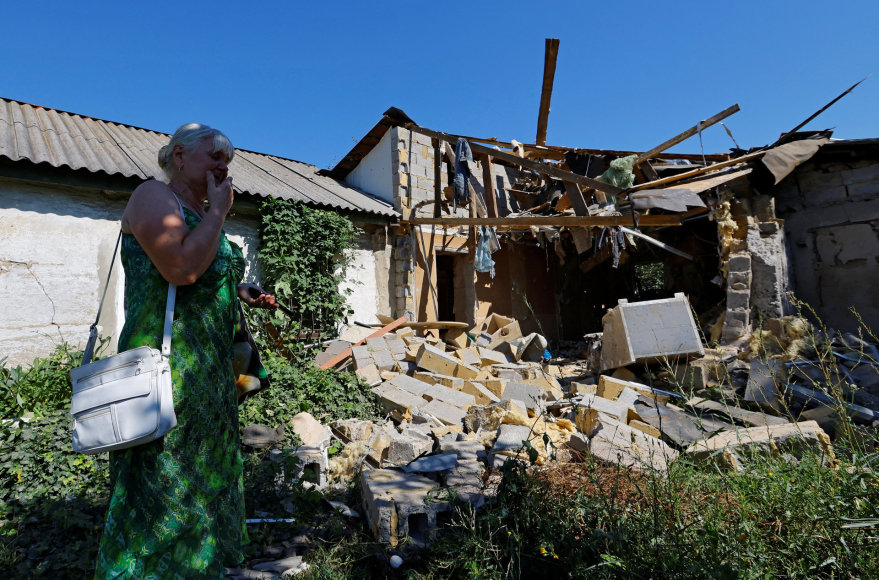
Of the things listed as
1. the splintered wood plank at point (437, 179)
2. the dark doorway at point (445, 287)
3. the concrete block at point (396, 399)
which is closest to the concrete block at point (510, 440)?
the concrete block at point (396, 399)

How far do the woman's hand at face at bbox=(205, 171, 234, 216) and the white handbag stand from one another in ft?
1.49

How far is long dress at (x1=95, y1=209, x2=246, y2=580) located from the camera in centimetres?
142

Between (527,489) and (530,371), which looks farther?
(530,371)

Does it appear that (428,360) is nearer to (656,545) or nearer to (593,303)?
(656,545)

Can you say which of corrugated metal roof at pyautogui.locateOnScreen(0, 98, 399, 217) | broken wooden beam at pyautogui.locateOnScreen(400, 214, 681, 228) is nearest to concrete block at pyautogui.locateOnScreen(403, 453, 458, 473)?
corrugated metal roof at pyautogui.locateOnScreen(0, 98, 399, 217)

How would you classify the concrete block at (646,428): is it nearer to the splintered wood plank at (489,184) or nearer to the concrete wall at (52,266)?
the splintered wood plank at (489,184)

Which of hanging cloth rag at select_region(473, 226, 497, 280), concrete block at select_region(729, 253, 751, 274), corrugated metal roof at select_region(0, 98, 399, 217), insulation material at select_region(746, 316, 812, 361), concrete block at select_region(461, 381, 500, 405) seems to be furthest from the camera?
hanging cloth rag at select_region(473, 226, 497, 280)

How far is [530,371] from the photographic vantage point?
669 cm

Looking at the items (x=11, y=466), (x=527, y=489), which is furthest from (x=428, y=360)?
(x=11, y=466)

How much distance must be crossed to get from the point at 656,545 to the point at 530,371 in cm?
476

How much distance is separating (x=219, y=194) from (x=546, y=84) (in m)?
9.04

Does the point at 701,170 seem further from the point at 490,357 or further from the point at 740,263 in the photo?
the point at 490,357

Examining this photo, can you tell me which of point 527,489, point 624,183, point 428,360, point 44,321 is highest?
point 624,183

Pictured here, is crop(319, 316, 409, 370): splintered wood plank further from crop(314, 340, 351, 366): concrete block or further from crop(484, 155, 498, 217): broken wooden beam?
crop(484, 155, 498, 217): broken wooden beam
